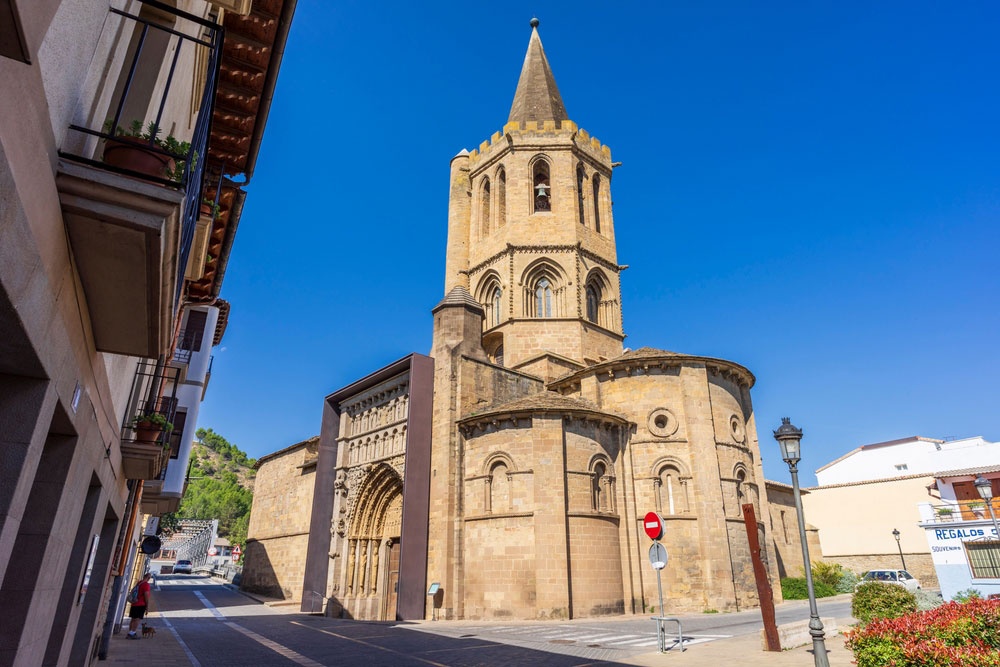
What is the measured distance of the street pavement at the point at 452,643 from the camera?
10734mm

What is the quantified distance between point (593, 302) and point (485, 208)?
8.83 m

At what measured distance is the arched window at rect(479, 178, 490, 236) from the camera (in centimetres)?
3359

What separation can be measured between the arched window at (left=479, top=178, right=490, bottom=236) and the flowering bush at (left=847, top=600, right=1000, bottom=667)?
28.0m

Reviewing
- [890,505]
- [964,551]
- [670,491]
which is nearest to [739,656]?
[670,491]

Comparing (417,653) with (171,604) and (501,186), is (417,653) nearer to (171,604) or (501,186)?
(171,604)

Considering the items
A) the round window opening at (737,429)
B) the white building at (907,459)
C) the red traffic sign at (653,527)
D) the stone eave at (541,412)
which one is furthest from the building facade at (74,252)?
the white building at (907,459)

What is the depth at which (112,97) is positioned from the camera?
168 inches

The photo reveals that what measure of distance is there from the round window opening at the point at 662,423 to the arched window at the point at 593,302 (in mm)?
8562

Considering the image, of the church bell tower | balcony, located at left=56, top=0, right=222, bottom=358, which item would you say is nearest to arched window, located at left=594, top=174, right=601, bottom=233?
the church bell tower

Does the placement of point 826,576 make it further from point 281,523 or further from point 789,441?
point 281,523

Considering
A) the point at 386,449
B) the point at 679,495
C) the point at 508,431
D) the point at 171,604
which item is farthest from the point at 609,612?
the point at 171,604

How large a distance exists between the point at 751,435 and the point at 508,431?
11352 millimetres

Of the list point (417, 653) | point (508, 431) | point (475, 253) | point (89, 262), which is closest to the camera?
point (89, 262)

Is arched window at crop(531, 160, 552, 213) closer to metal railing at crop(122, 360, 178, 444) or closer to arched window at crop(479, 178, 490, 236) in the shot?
arched window at crop(479, 178, 490, 236)
